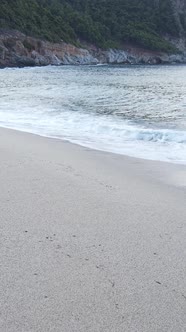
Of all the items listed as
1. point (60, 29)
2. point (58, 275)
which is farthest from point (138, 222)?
point (60, 29)

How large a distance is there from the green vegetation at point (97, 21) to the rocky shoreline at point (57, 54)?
95.8 inches

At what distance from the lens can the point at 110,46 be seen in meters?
102

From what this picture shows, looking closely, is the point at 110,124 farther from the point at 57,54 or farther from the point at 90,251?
the point at 57,54

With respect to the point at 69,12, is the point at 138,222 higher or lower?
lower

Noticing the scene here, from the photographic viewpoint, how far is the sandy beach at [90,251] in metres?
2.41

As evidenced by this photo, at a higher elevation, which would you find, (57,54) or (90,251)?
(90,251)

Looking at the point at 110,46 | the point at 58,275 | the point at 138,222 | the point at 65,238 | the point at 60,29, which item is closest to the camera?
the point at 58,275

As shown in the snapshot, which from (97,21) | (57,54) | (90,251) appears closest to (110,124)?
(90,251)

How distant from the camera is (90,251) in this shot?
320 centimetres

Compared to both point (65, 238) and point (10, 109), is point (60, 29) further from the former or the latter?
point (65, 238)

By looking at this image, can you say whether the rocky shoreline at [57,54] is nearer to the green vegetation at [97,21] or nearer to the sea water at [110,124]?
the green vegetation at [97,21]

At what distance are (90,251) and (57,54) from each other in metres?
82.3

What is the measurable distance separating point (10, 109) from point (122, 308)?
529 inches

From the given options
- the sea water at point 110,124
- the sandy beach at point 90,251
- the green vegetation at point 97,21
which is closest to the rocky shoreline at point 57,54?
the green vegetation at point 97,21
